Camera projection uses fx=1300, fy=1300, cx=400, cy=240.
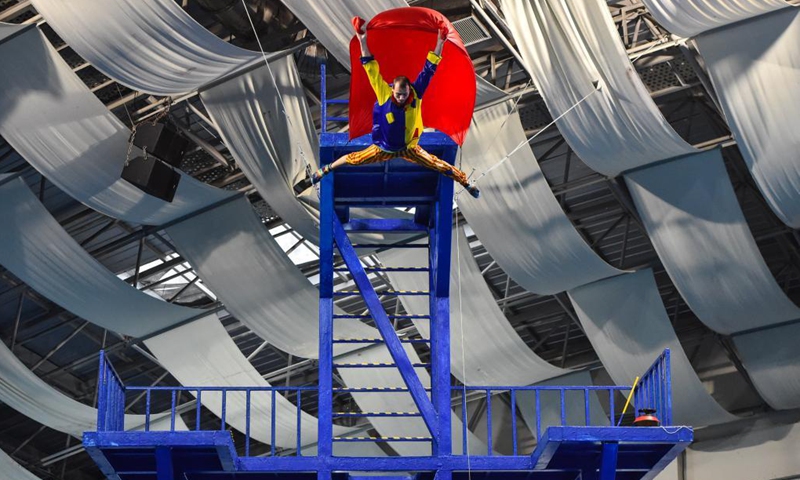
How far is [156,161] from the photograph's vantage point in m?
20.5

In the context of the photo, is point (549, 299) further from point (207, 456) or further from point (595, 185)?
point (207, 456)

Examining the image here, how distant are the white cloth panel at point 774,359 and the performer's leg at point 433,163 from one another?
14.3 meters

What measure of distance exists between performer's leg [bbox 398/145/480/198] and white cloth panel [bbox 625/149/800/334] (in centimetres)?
1007

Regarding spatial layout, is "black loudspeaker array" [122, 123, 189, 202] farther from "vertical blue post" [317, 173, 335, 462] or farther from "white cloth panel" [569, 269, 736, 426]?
"white cloth panel" [569, 269, 736, 426]

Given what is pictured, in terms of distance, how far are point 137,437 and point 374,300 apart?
9.30 ft

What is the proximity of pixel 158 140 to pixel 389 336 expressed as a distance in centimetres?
837

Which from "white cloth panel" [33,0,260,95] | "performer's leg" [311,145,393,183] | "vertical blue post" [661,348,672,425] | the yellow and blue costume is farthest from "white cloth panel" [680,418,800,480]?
"performer's leg" [311,145,393,183]

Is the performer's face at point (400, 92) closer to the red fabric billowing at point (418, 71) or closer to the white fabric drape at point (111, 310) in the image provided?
the red fabric billowing at point (418, 71)

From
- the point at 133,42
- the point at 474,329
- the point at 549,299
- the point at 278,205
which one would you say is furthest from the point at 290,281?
the point at 549,299

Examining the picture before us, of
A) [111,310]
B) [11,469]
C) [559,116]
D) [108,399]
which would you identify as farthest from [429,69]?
[11,469]

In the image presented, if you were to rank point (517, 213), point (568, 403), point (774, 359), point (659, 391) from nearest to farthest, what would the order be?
point (659, 391) < point (517, 213) < point (774, 359) < point (568, 403)

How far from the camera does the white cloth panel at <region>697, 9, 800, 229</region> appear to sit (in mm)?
19281

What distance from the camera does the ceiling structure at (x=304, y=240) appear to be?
21.7 metres

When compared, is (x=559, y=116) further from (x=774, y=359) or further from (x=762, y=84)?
(x=774, y=359)
